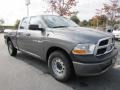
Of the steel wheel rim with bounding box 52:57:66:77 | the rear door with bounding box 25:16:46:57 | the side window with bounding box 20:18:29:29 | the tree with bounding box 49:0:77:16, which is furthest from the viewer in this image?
the tree with bounding box 49:0:77:16

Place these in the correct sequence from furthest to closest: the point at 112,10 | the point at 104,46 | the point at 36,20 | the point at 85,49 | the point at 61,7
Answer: the point at 112,10
the point at 61,7
the point at 36,20
the point at 104,46
the point at 85,49

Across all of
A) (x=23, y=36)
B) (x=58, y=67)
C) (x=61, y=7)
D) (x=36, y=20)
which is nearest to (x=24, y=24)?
(x=23, y=36)

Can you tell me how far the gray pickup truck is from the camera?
148 inches

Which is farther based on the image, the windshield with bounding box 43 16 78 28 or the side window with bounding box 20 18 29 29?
the side window with bounding box 20 18 29 29

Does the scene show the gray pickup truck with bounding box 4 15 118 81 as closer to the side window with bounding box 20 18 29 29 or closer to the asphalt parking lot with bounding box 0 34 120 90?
the asphalt parking lot with bounding box 0 34 120 90

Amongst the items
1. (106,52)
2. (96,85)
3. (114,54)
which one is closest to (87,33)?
(106,52)

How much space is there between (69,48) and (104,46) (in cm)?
82

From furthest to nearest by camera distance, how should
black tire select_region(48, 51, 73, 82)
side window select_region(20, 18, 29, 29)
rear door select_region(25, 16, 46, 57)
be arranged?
side window select_region(20, 18, 29, 29) → rear door select_region(25, 16, 46, 57) → black tire select_region(48, 51, 73, 82)

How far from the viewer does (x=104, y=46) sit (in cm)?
399

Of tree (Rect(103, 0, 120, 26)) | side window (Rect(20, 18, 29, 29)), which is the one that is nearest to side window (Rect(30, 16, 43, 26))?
side window (Rect(20, 18, 29, 29))

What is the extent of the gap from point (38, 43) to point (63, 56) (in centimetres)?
109

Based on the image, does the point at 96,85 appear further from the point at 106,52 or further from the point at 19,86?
the point at 19,86

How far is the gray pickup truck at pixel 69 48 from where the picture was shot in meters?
3.75

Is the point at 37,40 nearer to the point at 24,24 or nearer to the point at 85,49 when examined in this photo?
the point at 24,24
